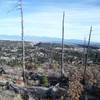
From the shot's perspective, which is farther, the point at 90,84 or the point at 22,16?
the point at 22,16

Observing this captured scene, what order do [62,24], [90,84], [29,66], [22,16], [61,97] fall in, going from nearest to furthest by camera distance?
[61,97] < [90,84] < [22,16] < [62,24] < [29,66]

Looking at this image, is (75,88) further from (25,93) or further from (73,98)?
(25,93)

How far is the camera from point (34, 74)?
114 ft

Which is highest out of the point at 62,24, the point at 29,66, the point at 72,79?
the point at 62,24

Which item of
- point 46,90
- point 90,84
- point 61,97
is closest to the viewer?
point 61,97

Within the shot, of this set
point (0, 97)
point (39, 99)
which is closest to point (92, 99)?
Result: point (39, 99)

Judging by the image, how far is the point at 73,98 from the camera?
68.0 feet

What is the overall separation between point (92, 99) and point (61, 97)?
3.06 m

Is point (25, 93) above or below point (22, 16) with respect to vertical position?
below

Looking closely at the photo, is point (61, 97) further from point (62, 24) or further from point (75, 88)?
point (62, 24)

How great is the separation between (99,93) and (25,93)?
6669mm

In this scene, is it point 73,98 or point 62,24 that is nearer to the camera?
point 73,98

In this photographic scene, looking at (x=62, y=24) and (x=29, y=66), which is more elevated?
(x=62, y=24)

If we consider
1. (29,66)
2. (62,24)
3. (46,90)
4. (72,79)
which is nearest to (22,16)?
(62,24)
